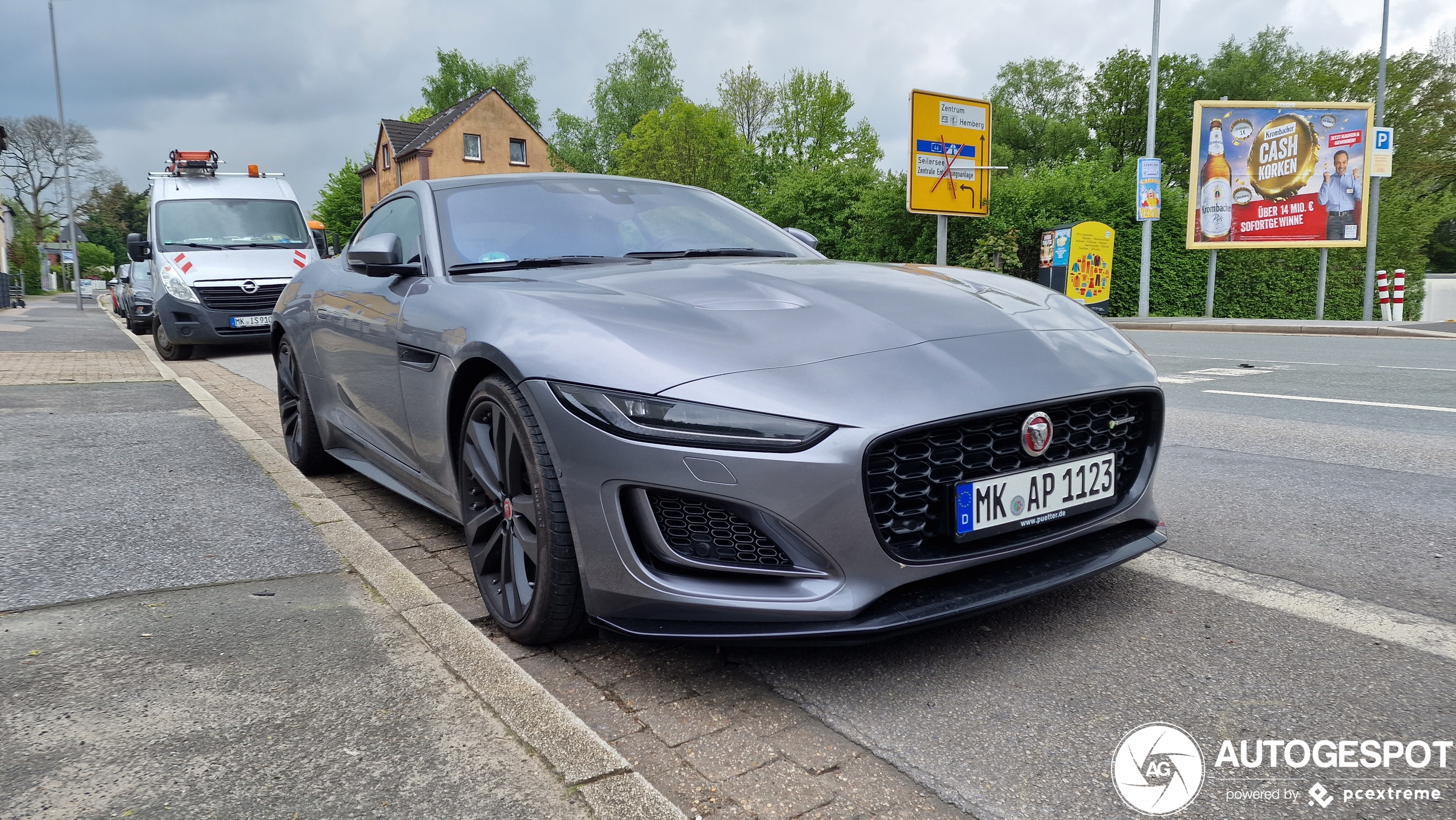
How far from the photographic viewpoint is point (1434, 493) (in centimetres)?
409

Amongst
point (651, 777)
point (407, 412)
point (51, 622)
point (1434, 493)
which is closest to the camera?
point (651, 777)

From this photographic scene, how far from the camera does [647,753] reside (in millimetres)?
2057

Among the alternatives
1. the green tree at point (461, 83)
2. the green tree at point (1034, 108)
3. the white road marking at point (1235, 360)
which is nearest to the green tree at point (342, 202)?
the green tree at point (461, 83)

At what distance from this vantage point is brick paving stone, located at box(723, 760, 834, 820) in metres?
Result: 1.82

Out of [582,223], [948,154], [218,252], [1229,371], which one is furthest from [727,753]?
[948,154]

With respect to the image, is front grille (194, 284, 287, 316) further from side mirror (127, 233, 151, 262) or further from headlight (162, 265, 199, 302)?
side mirror (127, 233, 151, 262)

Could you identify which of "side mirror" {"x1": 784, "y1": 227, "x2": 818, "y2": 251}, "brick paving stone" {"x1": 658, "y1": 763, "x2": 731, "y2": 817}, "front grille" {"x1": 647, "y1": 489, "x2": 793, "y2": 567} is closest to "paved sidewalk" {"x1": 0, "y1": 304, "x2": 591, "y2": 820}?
"brick paving stone" {"x1": 658, "y1": 763, "x2": 731, "y2": 817}

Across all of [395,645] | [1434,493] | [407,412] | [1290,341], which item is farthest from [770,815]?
[1290,341]

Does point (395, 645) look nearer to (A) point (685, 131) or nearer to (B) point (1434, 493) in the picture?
(B) point (1434, 493)

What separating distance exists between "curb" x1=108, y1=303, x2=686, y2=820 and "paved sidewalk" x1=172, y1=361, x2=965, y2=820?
0.10 metres

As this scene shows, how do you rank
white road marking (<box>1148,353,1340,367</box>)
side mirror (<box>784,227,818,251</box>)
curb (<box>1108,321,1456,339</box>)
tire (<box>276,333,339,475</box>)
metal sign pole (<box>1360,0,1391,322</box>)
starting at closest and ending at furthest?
side mirror (<box>784,227,818,251</box>)
tire (<box>276,333,339,475</box>)
white road marking (<box>1148,353,1340,367</box>)
curb (<box>1108,321,1456,339</box>)
metal sign pole (<box>1360,0,1391,322</box>)

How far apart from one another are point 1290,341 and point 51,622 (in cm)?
1528

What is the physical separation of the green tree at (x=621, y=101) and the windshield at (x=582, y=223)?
2136 inches

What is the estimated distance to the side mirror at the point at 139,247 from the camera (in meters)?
13.5
